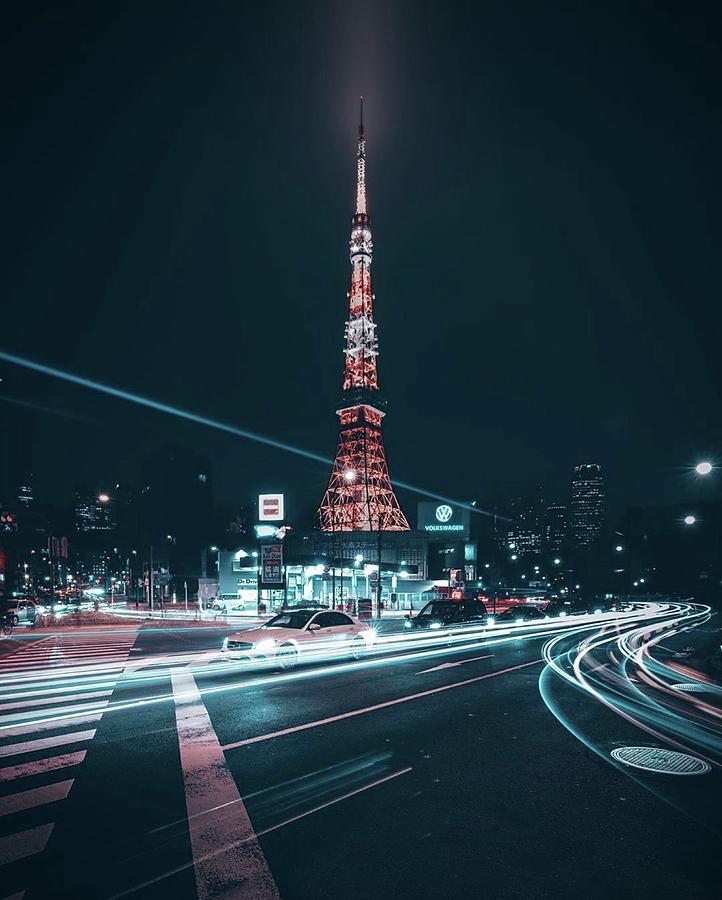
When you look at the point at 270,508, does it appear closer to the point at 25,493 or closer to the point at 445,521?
the point at 445,521

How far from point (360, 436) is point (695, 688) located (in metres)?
69.1

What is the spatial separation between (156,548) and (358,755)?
137 m

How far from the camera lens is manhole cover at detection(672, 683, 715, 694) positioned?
12852 mm

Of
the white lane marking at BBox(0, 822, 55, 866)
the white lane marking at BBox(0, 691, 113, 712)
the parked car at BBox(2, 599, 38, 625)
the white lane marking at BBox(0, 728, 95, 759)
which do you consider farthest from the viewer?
the parked car at BBox(2, 599, 38, 625)

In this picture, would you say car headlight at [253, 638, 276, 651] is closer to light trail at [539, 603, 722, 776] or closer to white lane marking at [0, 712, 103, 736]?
white lane marking at [0, 712, 103, 736]

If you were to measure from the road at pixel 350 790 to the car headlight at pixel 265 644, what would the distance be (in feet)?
5.19

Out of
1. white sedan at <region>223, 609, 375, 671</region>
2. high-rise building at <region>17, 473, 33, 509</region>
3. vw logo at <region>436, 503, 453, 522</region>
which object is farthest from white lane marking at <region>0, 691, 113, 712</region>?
high-rise building at <region>17, 473, 33, 509</region>

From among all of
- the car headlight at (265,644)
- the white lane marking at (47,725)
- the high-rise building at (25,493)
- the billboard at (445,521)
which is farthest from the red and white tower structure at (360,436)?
the high-rise building at (25,493)

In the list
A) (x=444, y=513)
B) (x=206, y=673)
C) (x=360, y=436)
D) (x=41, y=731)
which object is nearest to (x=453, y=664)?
(x=206, y=673)

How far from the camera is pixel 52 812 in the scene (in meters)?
5.96

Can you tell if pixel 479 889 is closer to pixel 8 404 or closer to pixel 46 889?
pixel 46 889

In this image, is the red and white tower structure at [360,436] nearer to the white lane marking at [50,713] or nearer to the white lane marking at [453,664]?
the white lane marking at [453,664]

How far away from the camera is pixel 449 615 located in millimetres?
28734

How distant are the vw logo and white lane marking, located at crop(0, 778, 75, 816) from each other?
199ft
